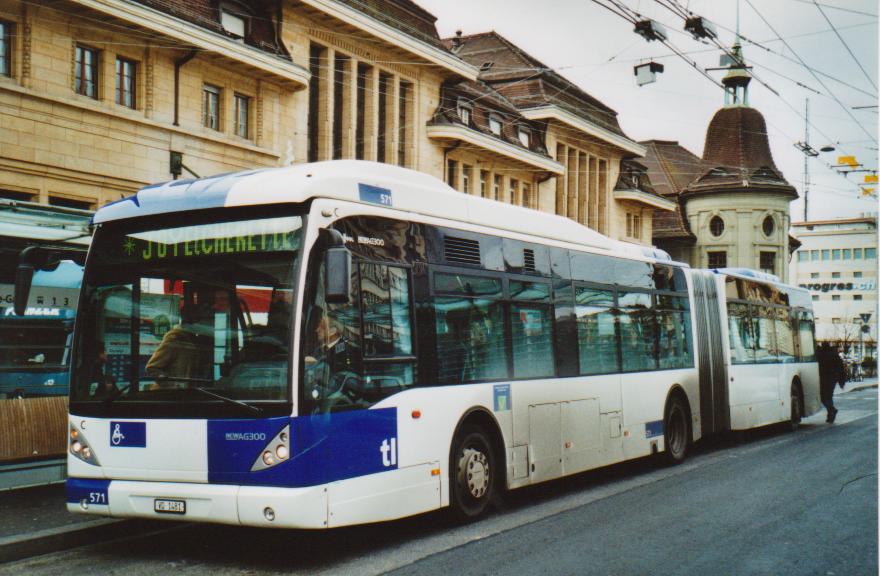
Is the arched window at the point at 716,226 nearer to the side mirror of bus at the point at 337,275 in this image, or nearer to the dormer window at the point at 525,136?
the dormer window at the point at 525,136

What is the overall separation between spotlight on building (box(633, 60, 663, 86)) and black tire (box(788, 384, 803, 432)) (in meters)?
6.97

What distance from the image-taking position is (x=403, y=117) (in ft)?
107

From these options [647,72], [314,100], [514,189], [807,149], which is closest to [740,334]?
[647,72]

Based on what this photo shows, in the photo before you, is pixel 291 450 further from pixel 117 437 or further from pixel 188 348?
pixel 117 437

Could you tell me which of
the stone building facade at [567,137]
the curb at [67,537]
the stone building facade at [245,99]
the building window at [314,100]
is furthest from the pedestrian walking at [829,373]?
the curb at [67,537]

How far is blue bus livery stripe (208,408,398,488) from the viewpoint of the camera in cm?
713

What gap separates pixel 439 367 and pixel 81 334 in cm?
305

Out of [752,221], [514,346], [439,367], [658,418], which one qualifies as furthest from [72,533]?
[752,221]

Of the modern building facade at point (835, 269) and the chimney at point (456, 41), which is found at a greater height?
the chimney at point (456, 41)

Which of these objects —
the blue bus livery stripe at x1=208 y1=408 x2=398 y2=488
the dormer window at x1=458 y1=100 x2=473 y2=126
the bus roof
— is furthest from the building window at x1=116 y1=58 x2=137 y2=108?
the blue bus livery stripe at x1=208 y1=408 x2=398 y2=488

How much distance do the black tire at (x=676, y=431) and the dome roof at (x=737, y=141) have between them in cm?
5590

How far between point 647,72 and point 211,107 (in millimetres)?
11048

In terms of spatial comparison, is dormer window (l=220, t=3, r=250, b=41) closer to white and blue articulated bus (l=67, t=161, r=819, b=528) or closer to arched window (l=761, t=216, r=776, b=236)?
white and blue articulated bus (l=67, t=161, r=819, b=528)

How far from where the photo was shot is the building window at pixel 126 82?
877 inches
